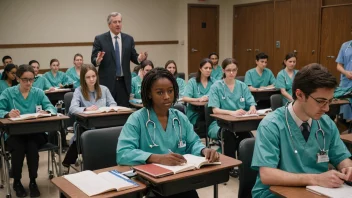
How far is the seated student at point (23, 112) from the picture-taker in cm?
351

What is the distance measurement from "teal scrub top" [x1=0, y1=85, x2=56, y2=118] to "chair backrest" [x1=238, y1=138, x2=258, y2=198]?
230cm

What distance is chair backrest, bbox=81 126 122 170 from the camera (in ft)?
7.85

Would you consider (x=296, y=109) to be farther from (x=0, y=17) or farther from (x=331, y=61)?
(x=0, y=17)

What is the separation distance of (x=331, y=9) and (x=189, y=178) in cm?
663

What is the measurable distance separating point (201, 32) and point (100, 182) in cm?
841

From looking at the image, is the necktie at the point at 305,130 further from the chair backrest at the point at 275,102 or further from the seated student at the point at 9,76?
the seated student at the point at 9,76

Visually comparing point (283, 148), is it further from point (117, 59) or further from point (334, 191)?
point (117, 59)

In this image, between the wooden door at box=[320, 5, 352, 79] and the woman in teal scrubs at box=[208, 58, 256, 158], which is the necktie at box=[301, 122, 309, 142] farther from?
the wooden door at box=[320, 5, 352, 79]

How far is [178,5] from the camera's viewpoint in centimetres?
972

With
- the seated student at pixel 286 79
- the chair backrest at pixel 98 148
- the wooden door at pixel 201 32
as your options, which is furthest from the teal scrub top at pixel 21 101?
the wooden door at pixel 201 32

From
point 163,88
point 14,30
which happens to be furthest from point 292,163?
point 14,30

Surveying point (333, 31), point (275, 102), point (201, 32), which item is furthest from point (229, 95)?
point (201, 32)

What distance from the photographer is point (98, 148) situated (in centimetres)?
244

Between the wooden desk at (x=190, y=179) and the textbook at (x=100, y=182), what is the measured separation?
0.32 ft
